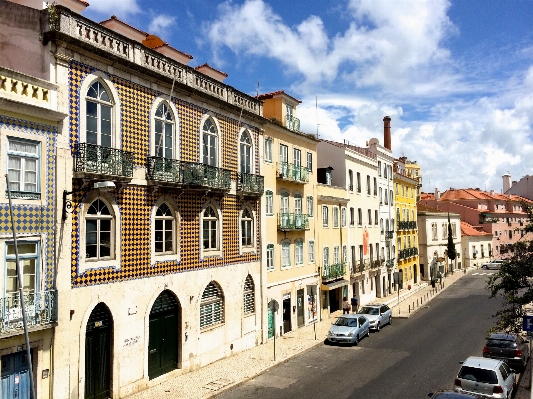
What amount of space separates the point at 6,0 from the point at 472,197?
261 feet

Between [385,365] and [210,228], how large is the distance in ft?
33.3

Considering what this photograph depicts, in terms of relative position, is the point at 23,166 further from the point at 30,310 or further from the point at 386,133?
the point at 386,133

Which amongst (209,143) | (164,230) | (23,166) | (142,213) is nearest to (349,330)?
(164,230)

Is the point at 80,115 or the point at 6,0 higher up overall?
the point at 6,0

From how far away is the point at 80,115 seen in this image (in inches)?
595

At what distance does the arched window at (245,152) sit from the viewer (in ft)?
79.3

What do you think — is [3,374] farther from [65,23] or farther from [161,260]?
[65,23]

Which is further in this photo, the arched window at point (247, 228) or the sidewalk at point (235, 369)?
the arched window at point (247, 228)

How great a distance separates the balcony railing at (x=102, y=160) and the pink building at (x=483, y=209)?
7083cm

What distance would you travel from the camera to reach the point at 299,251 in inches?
1185

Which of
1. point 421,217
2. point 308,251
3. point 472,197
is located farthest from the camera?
point 472,197

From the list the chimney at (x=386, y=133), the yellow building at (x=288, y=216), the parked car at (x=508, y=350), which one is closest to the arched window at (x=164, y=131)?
the yellow building at (x=288, y=216)

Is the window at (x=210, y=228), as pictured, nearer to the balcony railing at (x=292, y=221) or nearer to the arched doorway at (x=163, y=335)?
the arched doorway at (x=163, y=335)

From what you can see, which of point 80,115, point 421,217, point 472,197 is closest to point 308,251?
point 80,115
